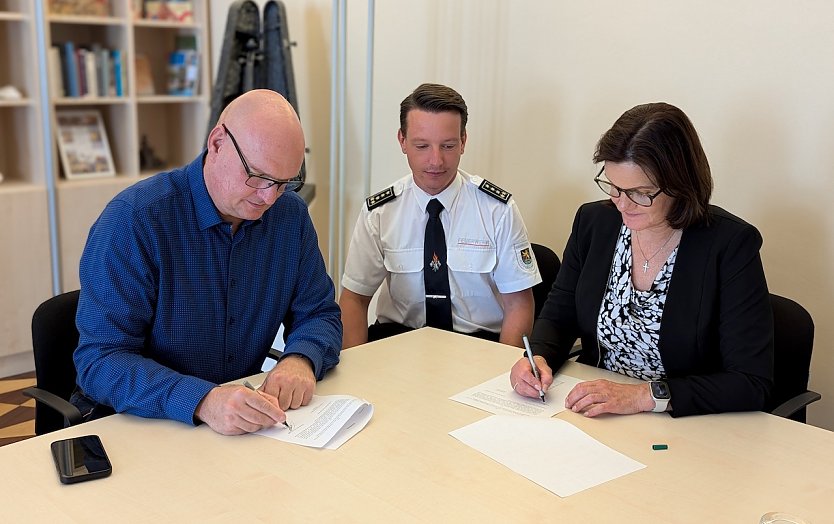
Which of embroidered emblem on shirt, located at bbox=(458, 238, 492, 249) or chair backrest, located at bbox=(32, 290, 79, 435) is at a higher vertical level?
embroidered emblem on shirt, located at bbox=(458, 238, 492, 249)

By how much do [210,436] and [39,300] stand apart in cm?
278

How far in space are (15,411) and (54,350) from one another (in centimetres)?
180

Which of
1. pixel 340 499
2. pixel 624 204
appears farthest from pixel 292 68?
pixel 340 499

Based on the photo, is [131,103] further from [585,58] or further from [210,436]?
[210,436]

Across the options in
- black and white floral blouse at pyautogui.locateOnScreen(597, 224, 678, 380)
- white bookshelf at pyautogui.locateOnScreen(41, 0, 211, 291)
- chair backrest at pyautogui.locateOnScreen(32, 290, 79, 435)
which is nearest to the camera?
chair backrest at pyautogui.locateOnScreen(32, 290, 79, 435)

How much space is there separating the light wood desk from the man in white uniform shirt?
922 mm

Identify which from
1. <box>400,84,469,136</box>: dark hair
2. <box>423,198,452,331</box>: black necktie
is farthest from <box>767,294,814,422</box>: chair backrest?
<box>400,84,469,136</box>: dark hair

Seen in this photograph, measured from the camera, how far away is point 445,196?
2748 millimetres

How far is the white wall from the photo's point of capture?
8.38 ft

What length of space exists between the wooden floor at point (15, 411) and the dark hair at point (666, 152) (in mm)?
2495

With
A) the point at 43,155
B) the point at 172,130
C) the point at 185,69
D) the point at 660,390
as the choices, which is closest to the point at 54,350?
the point at 660,390

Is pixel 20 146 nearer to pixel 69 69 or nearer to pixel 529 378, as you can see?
pixel 69 69

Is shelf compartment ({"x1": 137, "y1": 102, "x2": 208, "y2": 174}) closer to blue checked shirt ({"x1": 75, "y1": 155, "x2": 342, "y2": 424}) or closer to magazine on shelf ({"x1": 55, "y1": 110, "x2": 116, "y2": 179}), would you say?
magazine on shelf ({"x1": 55, "y1": 110, "x2": 116, "y2": 179})

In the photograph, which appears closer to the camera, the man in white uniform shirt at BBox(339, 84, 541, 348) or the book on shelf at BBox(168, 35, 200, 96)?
the man in white uniform shirt at BBox(339, 84, 541, 348)
